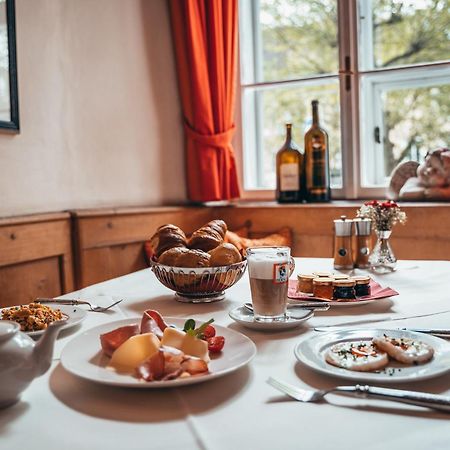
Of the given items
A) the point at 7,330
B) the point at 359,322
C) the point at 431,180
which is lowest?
the point at 359,322

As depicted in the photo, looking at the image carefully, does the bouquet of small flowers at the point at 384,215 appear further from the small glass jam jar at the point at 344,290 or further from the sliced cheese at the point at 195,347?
the sliced cheese at the point at 195,347

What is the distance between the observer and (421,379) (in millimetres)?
658

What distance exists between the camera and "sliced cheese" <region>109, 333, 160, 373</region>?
2.33 ft

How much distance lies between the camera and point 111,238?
7.66ft

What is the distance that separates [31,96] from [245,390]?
1.76m

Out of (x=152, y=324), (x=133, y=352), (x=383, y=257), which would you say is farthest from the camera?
(x=383, y=257)

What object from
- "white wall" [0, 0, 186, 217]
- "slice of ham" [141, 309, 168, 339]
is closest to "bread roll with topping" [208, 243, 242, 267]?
"slice of ham" [141, 309, 168, 339]

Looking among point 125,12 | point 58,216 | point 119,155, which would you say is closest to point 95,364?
point 58,216

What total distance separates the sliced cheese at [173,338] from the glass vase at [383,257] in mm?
933

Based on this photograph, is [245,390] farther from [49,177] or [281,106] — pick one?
[281,106]

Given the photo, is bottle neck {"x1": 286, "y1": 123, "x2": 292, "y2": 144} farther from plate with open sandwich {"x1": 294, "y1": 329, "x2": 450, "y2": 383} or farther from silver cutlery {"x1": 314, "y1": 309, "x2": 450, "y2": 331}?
plate with open sandwich {"x1": 294, "y1": 329, "x2": 450, "y2": 383}

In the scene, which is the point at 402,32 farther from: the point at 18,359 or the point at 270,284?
the point at 18,359

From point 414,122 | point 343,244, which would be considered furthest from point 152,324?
point 414,122

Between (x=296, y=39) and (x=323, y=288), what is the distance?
222cm
